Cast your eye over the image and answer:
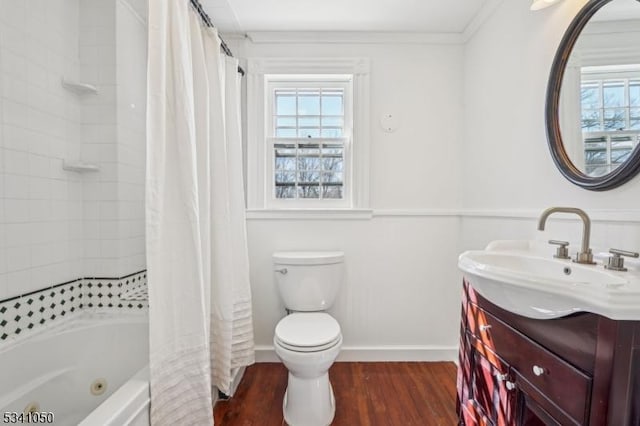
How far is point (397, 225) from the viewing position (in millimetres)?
2025

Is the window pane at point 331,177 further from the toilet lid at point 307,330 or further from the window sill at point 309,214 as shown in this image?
the toilet lid at point 307,330

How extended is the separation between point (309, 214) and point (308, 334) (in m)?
0.81

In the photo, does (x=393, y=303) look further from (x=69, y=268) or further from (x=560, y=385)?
(x=69, y=268)

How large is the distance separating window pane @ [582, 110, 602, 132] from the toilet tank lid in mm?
1316

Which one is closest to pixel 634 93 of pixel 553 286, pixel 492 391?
pixel 553 286

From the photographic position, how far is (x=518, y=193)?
143cm

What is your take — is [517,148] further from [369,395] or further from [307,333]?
[369,395]

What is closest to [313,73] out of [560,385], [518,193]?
[518,193]

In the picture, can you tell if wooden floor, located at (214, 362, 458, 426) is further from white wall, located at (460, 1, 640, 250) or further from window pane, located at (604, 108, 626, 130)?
window pane, located at (604, 108, 626, 130)

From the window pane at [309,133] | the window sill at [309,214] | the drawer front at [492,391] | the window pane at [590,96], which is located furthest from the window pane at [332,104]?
the drawer front at [492,391]

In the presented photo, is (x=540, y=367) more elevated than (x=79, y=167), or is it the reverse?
(x=79, y=167)

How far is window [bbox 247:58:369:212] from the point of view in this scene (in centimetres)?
201

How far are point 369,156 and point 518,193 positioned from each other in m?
0.90

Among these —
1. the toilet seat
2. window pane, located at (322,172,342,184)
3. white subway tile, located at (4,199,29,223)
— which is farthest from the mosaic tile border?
window pane, located at (322,172,342,184)
